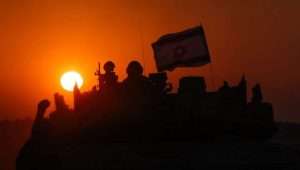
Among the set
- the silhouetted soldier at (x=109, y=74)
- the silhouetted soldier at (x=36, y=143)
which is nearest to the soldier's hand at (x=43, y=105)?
the silhouetted soldier at (x=36, y=143)

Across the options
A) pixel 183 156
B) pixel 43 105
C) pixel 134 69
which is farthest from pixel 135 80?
pixel 183 156

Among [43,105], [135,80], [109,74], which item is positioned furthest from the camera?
[109,74]

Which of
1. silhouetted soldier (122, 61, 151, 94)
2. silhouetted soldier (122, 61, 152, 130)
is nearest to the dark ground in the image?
silhouetted soldier (122, 61, 152, 130)

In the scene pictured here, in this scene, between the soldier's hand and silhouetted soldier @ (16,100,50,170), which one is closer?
silhouetted soldier @ (16,100,50,170)

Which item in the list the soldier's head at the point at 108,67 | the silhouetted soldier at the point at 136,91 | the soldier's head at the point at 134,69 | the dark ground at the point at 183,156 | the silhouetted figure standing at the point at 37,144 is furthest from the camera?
the soldier's head at the point at 108,67

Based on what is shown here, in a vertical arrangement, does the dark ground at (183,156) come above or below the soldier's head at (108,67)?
below

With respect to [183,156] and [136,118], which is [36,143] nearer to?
[136,118]

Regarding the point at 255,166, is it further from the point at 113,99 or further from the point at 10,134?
the point at 10,134

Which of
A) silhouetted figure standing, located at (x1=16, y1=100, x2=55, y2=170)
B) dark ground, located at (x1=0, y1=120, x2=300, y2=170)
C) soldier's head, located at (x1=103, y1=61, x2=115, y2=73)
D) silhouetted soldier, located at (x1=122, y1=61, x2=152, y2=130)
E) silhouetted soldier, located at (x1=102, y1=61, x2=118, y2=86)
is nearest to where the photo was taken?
dark ground, located at (x1=0, y1=120, x2=300, y2=170)

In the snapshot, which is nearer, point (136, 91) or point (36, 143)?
point (136, 91)

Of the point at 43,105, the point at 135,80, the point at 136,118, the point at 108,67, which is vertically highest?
the point at 108,67

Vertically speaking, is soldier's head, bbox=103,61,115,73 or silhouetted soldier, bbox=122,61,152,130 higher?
soldier's head, bbox=103,61,115,73

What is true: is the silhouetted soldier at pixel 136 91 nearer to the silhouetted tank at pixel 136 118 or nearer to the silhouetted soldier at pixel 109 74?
the silhouetted tank at pixel 136 118

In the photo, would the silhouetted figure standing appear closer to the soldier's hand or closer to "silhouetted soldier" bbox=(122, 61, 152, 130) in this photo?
the soldier's hand
